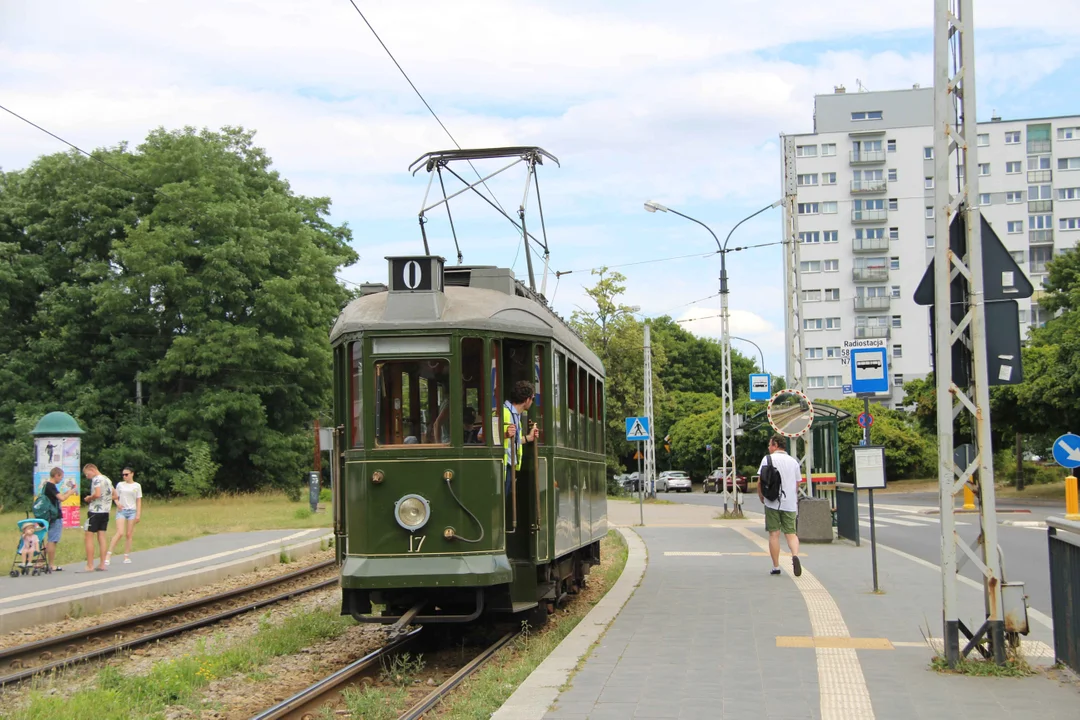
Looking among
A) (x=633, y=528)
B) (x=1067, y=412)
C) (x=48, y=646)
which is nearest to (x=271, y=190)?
(x=633, y=528)

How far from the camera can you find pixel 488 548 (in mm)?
9258

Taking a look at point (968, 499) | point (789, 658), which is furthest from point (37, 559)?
point (968, 499)

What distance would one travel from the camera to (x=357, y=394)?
31.6 feet

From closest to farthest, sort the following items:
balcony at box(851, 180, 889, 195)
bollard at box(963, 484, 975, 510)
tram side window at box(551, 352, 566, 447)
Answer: tram side window at box(551, 352, 566, 447) < bollard at box(963, 484, 975, 510) < balcony at box(851, 180, 889, 195)

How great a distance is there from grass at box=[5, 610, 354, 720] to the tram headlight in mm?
1762

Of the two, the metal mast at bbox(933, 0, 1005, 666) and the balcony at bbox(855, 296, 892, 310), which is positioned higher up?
the balcony at bbox(855, 296, 892, 310)

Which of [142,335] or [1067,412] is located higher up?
[142,335]

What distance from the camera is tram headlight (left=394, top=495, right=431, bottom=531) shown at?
30.1ft

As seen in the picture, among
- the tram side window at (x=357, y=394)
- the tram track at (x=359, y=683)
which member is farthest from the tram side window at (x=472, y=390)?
the tram track at (x=359, y=683)

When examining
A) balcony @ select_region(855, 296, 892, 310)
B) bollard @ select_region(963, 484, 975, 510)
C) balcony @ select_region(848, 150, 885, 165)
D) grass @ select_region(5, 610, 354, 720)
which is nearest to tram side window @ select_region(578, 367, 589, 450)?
grass @ select_region(5, 610, 354, 720)

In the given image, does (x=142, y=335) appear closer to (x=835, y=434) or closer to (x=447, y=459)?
A: (x=835, y=434)

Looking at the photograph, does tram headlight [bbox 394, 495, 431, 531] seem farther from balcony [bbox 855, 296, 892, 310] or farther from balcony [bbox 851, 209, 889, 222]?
balcony [bbox 851, 209, 889, 222]

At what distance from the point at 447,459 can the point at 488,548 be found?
772 millimetres

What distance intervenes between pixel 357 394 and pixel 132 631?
474 centimetres
